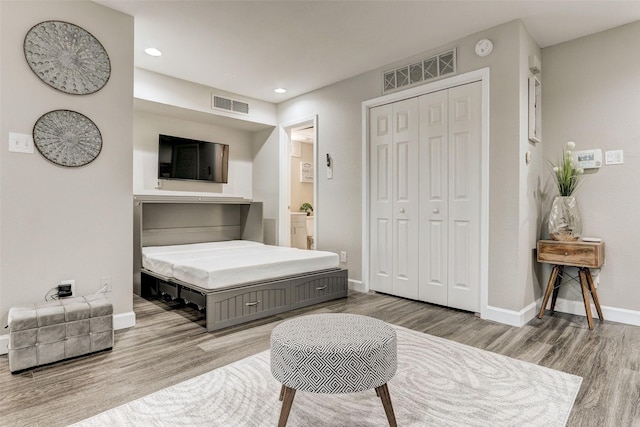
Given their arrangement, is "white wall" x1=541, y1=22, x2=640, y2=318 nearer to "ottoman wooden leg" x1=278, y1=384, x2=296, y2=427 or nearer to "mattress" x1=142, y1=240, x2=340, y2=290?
"mattress" x1=142, y1=240, x2=340, y2=290

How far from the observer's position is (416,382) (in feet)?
6.43

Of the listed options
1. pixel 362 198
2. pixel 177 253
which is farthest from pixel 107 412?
pixel 362 198

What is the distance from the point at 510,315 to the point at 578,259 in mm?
718

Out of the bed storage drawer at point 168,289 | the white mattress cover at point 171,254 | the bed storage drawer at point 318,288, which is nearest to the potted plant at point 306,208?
the white mattress cover at point 171,254

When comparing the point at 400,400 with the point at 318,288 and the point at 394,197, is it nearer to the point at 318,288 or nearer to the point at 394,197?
the point at 318,288

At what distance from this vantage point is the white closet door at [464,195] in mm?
3199

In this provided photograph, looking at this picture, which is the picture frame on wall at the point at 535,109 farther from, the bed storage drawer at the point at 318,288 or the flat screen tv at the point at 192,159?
the flat screen tv at the point at 192,159

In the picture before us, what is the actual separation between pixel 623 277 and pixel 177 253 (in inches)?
168

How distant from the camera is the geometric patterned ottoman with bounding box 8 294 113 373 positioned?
6.73 ft

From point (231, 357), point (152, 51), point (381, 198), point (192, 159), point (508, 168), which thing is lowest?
point (231, 357)

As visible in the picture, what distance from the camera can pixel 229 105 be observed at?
4.71m

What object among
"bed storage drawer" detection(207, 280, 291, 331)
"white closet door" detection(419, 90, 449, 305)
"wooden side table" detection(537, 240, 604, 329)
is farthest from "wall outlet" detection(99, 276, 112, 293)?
"wooden side table" detection(537, 240, 604, 329)

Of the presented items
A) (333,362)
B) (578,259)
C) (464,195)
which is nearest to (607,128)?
(578,259)

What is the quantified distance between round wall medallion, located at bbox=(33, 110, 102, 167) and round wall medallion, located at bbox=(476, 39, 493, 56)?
3.26 metres
